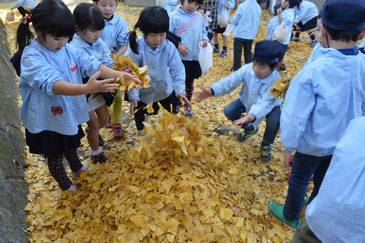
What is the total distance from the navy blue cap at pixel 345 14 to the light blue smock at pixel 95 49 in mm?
2362

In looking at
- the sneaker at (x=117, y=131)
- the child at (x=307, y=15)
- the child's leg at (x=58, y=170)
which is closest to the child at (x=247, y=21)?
the child at (x=307, y=15)

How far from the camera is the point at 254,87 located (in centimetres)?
328

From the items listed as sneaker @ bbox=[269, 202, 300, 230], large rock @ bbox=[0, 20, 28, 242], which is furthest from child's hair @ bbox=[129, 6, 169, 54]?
sneaker @ bbox=[269, 202, 300, 230]

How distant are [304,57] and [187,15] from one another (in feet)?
20.1

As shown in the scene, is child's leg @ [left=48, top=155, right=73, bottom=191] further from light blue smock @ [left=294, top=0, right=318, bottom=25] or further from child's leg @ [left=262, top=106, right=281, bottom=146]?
light blue smock @ [left=294, top=0, right=318, bottom=25]

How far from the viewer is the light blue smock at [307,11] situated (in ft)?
28.1

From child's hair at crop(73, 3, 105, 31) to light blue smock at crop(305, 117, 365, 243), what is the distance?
2.64 metres

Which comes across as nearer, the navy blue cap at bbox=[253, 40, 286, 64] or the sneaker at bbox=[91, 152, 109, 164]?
the navy blue cap at bbox=[253, 40, 286, 64]

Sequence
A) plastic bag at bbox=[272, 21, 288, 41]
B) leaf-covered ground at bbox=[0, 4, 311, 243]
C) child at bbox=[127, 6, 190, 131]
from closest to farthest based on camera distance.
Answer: leaf-covered ground at bbox=[0, 4, 311, 243] < child at bbox=[127, 6, 190, 131] < plastic bag at bbox=[272, 21, 288, 41]

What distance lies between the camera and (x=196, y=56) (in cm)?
444

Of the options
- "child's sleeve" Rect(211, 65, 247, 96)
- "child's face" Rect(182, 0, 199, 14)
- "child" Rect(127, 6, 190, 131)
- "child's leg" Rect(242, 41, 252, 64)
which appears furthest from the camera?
"child's leg" Rect(242, 41, 252, 64)

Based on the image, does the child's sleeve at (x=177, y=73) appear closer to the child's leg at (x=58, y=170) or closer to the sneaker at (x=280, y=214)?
the child's leg at (x=58, y=170)

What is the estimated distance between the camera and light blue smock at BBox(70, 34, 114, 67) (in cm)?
283

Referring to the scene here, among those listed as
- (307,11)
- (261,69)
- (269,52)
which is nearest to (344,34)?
(269,52)
